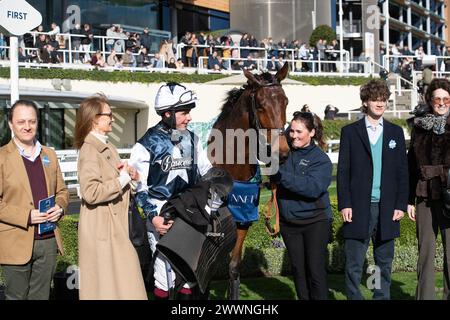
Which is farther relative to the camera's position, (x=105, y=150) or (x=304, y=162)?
(x=304, y=162)

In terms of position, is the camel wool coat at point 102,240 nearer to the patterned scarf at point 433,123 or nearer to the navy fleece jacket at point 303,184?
the navy fleece jacket at point 303,184

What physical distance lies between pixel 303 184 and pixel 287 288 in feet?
6.33

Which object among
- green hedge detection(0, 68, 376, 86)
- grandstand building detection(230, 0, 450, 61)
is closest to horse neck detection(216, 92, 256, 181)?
green hedge detection(0, 68, 376, 86)

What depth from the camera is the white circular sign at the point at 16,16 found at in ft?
25.8

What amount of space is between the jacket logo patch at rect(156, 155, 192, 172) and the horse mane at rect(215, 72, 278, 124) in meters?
1.23

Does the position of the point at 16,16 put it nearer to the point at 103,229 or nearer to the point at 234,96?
the point at 234,96

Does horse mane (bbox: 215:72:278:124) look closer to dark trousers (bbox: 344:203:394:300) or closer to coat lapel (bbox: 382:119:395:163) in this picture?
coat lapel (bbox: 382:119:395:163)

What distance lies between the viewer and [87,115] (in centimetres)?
Result: 505

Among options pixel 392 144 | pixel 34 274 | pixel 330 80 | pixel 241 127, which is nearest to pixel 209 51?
pixel 330 80

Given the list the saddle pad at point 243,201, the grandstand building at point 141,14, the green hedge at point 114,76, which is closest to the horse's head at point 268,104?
the saddle pad at point 243,201

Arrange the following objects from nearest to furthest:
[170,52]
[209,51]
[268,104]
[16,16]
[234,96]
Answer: [268,104], [234,96], [16,16], [170,52], [209,51]

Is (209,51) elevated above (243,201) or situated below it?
above

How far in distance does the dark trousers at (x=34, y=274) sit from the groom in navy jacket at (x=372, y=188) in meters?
2.25
